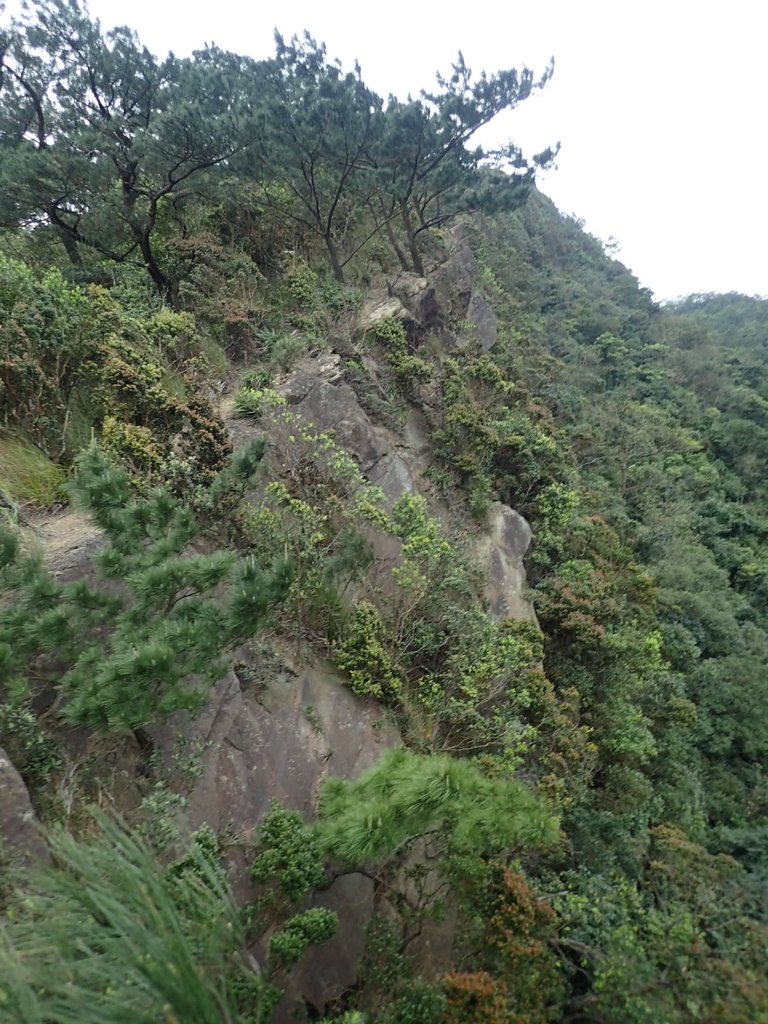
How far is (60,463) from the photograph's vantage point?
5898 mm

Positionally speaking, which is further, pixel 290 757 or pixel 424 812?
pixel 290 757

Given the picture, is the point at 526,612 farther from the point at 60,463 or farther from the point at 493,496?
the point at 60,463

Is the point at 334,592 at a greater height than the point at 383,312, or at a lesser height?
lesser

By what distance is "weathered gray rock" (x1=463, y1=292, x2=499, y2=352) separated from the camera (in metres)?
14.3

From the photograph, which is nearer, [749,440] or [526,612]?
[526,612]

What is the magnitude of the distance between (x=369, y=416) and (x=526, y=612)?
15.6 ft

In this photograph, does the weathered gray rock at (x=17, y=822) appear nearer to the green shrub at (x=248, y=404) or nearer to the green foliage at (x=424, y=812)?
the green foliage at (x=424, y=812)

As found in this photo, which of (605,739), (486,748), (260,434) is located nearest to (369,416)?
(260,434)

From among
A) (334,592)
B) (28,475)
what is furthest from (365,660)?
(28,475)

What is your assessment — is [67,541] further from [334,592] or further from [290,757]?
[290,757]

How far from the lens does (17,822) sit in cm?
332

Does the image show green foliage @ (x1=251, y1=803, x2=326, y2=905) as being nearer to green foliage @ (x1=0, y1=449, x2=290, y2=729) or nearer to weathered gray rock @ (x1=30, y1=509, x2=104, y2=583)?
green foliage @ (x1=0, y1=449, x2=290, y2=729)

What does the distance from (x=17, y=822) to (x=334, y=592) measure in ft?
12.4

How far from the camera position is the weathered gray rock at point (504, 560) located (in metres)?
8.91
